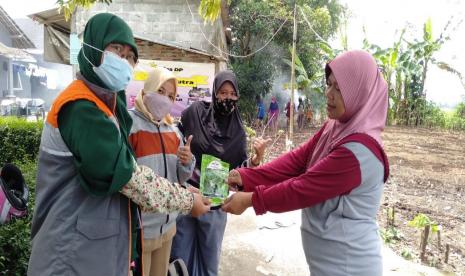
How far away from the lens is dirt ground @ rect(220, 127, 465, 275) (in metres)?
3.82

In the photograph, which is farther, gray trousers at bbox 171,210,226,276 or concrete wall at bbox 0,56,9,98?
concrete wall at bbox 0,56,9,98

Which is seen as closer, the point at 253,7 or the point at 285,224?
the point at 285,224

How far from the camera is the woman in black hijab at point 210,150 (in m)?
2.72

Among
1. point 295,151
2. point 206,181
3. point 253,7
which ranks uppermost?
point 253,7

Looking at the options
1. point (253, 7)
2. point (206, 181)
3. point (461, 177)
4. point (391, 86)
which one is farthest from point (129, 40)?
point (391, 86)

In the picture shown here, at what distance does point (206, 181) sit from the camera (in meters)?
2.03

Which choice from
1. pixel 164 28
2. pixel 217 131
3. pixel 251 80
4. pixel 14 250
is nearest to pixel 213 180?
pixel 217 131

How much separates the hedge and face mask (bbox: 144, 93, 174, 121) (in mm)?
1137

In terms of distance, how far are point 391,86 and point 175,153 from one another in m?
15.3

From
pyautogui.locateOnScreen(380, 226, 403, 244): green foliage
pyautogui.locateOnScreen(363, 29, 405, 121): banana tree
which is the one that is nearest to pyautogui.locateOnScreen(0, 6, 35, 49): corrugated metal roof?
pyautogui.locateOnScreen(363, 29, 405, 121): banana tree

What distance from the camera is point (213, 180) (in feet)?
6.61

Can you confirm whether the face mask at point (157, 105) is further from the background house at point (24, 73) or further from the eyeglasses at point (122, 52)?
the background house at point (24, 73)

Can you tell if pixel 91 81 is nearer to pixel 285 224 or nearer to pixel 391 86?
pixel 285 224

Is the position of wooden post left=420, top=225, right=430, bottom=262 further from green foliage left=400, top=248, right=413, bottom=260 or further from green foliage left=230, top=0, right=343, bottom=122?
green foliage left=230, top=0, right=343, bottom=122
